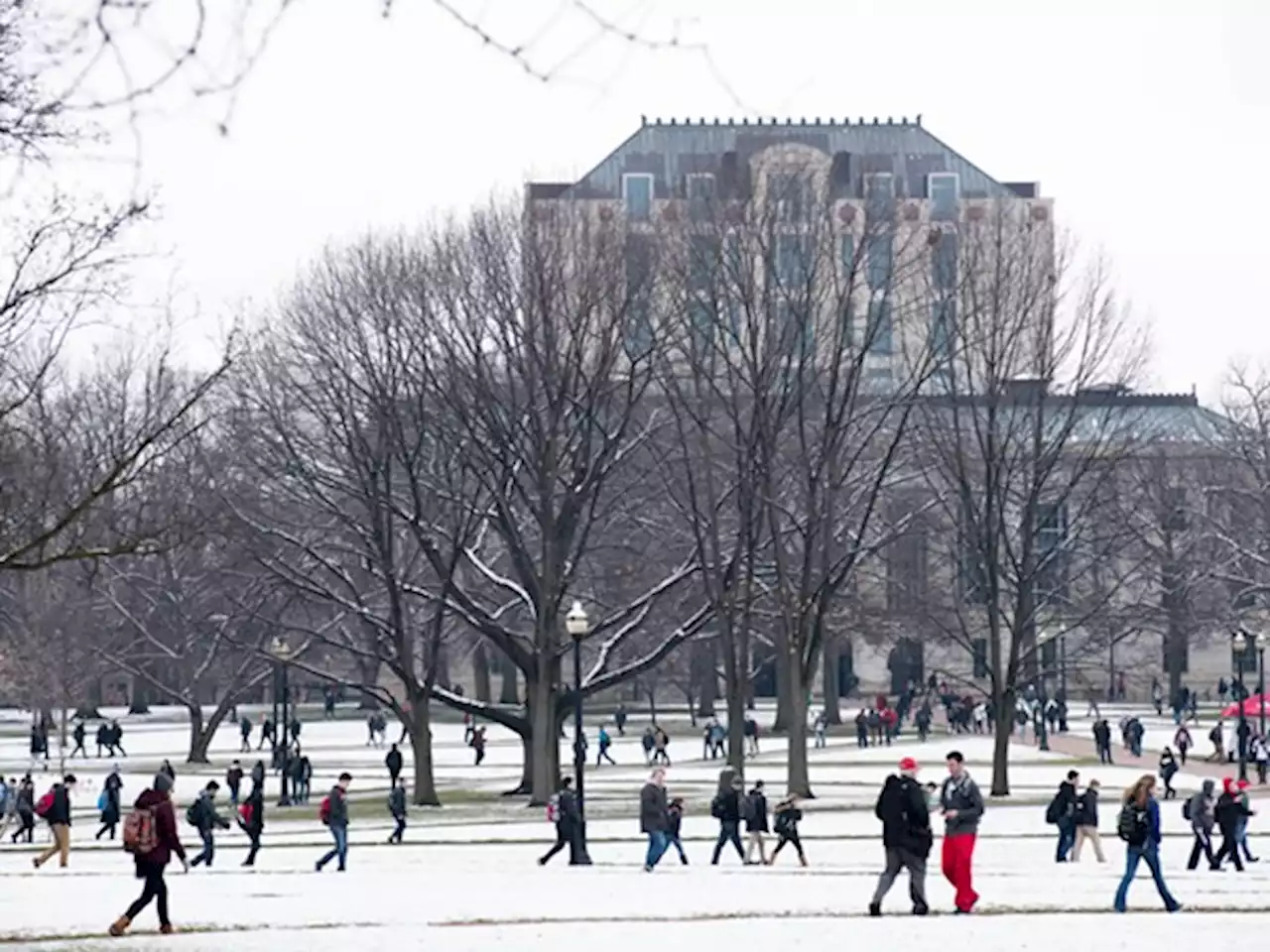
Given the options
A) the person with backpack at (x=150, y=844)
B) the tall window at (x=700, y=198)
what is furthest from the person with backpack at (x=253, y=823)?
the tall window at (x=700, y=198)

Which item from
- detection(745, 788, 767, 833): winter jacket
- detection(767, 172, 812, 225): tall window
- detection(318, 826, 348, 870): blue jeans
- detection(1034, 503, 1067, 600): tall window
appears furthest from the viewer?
detection(1034, 503, 1067, 600): tall window

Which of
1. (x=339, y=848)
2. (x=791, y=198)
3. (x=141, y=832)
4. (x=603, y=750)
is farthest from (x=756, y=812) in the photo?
(x=603, y=750)

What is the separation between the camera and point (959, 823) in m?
24.4

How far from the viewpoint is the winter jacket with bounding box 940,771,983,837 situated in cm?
2427

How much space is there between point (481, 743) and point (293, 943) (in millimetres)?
45727

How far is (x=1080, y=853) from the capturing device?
118 feet

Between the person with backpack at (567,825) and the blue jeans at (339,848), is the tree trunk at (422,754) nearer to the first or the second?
the person with backpack at (567,825)

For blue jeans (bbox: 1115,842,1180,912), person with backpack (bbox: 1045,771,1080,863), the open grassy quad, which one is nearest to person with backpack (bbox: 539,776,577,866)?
the open grassy quad

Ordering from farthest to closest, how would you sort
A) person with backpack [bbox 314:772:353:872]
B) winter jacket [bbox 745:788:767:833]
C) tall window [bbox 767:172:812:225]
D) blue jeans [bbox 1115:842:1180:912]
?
tall window [bbox 767:172:812:225] < winter jacket [bbox 745:788:767:833] < person with backpack [bbox 314:772:353:872] < blue jeans [bbox 1115:842:1180:912]

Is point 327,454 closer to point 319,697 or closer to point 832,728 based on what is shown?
point 832,728

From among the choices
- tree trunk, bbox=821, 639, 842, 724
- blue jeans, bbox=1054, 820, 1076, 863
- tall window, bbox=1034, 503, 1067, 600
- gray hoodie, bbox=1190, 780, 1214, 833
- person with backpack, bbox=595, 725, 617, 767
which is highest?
tall window, bbox=1034, 503, 1067, 600

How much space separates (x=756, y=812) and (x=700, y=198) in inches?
778

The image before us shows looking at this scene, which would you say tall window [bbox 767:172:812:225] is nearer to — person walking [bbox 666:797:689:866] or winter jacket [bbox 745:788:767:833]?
person walking [bbox 666:797:689:866]

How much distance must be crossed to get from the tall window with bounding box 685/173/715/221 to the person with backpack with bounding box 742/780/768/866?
17698 millimetres
